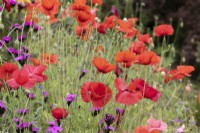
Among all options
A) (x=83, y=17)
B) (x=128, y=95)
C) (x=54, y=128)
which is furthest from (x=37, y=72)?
(x=83, y=17)

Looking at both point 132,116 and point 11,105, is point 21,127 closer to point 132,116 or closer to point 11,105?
point 11,105

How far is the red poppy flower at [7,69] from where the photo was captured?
2.67 metres

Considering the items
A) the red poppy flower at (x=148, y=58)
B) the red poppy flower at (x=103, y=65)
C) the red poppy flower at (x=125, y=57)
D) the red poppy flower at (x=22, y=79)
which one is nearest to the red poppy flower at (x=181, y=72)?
the red poppy flower at (x=148, y=58)

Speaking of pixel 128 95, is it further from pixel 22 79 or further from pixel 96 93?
pixel 22 79

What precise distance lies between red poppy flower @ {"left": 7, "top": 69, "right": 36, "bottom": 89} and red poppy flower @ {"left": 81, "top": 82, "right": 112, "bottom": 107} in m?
0.28

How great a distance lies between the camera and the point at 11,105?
303cm

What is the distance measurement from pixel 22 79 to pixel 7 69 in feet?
0.78

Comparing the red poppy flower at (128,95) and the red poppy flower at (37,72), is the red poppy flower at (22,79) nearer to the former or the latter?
the red poppy flower at (37,72)

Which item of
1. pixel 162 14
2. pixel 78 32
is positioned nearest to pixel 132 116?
pixel 78 32

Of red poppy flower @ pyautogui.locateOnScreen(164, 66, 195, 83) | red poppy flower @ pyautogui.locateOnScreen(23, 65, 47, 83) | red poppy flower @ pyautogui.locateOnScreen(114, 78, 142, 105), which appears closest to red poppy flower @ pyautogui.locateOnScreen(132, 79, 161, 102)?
red poppy flower @ pyautogui.locateOnScreen(114, 78, 142, 105)

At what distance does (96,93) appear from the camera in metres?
2.64

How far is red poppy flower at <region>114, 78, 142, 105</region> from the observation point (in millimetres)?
2596

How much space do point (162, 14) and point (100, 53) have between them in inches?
154

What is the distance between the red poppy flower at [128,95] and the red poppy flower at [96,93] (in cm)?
7
